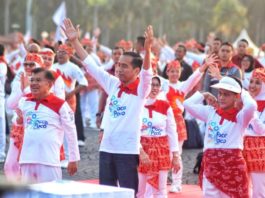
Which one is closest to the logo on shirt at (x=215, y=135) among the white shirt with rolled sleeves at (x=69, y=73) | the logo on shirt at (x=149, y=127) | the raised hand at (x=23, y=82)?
the logo on shirt at (x=149, y=127)

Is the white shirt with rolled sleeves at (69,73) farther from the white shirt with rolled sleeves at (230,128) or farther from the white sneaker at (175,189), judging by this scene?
the white shirt with rolled sleeves at (230,128)

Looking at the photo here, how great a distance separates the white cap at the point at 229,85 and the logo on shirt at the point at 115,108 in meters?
0.93

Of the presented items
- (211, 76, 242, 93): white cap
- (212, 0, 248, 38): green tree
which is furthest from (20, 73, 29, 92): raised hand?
(212, 0, 248, 38): green tree

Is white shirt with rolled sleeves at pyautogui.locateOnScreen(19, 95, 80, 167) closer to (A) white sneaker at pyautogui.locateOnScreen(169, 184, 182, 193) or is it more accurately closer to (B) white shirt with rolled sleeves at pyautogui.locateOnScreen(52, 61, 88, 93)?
(A) white sneaker at pyautogui.locateOnScreen(169, 184, 182, 193)

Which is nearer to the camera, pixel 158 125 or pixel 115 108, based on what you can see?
pixel 115 108

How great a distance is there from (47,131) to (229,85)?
1805 mm

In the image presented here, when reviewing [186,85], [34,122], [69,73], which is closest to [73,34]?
[34,122]

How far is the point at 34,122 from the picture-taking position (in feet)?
26.0

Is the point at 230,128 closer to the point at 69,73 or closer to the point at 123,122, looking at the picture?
the point at 123,122

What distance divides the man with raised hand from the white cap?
70 centimetres

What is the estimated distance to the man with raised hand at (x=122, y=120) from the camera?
7.89 m

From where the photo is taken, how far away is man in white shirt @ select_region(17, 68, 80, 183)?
7.90 meters

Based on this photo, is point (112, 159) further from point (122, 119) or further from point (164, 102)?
point (164, 102)

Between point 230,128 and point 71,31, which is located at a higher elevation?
point 71,31
